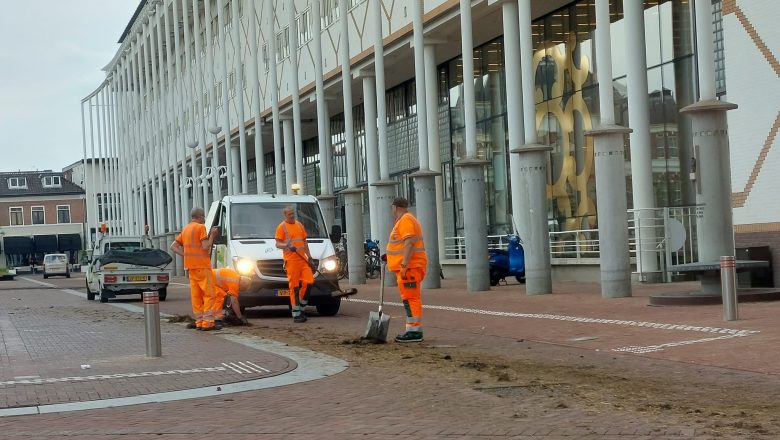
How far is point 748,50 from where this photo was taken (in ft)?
72.0

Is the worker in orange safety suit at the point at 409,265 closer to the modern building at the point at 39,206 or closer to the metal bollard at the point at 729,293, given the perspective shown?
the metal bollard at the point at 729,293

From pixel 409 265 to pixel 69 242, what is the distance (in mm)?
107282

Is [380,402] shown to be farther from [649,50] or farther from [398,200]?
[649,50]

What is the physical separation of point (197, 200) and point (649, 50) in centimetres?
3473

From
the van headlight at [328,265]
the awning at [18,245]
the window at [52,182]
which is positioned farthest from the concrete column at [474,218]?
the window at [52,182]

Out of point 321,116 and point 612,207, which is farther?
point 321,116

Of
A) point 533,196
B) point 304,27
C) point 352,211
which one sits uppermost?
point 304,27

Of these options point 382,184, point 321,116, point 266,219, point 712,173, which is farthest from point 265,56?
point 712,173

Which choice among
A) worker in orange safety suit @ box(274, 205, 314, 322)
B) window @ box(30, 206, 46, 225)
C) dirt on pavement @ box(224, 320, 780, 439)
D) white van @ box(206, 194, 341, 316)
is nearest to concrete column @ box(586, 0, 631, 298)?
white van @ box(206, 194, 341, 316)

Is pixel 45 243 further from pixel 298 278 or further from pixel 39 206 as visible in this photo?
pixel 298 278

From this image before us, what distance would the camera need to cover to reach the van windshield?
2092 cm

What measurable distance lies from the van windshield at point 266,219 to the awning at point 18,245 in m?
95.5

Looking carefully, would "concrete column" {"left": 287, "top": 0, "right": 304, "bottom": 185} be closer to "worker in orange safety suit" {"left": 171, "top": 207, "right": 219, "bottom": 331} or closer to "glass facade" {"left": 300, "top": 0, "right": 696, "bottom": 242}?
"glass facade" {"left": 300, "top": 0, "right": 696, "bottom": 242}

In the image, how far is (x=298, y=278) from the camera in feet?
61.6
